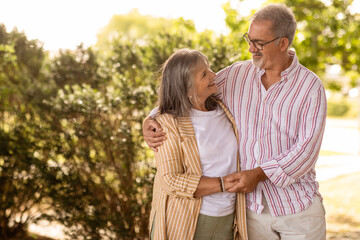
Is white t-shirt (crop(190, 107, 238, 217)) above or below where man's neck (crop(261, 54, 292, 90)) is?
below

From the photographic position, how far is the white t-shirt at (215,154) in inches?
108

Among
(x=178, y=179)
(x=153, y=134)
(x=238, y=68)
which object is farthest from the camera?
(x=238, y=68)

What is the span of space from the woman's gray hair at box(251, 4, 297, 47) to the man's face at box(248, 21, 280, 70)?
3 centimetres

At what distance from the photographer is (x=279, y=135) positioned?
288 centimetres

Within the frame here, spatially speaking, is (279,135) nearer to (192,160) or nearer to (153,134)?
(192,160)

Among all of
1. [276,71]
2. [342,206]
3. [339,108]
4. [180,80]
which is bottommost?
[342,206]

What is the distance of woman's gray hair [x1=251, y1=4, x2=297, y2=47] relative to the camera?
2941mm

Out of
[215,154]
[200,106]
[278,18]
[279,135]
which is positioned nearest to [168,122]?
[200,106]

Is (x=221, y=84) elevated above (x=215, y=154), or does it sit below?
above

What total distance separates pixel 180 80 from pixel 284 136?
2.50 feet

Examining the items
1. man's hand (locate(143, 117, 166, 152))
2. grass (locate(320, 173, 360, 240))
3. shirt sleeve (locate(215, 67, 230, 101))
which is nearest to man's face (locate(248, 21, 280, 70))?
shirt sleeve (locate(215, 67, 230, 101))

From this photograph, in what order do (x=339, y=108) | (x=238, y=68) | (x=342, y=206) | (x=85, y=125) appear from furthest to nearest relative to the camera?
(x=339, y=108) < (x=342, y=206) < (x=85, y=125) < (x=238, y=68)

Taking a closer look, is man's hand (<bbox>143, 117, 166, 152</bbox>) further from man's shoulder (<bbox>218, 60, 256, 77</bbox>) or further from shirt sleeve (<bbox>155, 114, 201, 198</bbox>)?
man's shoulder (<bbox>218, 60, 256, 77</bbox>)

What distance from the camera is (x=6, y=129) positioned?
538 cm
